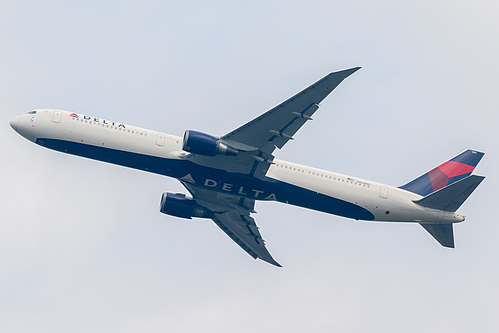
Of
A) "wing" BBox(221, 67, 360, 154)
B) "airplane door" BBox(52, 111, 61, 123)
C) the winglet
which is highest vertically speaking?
the winglet

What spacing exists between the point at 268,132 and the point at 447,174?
21040mm

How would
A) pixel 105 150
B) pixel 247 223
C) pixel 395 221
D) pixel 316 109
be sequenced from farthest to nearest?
1. pixel 247 223
2. pixel 395 221
3. pixel 105 150
4. pixel 316 109

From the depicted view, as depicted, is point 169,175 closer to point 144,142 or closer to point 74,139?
point 144,142

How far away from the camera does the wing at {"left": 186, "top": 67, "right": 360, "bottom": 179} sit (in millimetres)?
60062

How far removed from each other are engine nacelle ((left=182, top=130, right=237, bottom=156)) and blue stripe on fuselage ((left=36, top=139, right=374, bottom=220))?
98.6 inches

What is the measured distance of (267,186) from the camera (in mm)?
67500

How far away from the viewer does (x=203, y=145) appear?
63594mm

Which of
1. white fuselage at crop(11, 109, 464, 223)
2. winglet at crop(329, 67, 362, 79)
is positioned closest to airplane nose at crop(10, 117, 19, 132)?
white fuselage at crop(11, 109, 464, 223)

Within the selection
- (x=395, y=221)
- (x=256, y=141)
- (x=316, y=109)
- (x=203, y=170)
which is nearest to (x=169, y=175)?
(x=203, y=170)

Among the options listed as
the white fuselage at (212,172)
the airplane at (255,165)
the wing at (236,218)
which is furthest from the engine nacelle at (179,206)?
the white fuselage at (212,172)

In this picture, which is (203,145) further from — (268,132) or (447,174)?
(447,174)

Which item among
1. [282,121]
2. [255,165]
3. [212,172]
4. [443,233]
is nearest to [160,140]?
[212,172]

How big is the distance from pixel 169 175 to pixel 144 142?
141 inches

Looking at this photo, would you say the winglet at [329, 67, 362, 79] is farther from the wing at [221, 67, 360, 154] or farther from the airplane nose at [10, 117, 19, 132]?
the airplane nose at [10, 117, 19, 132]
